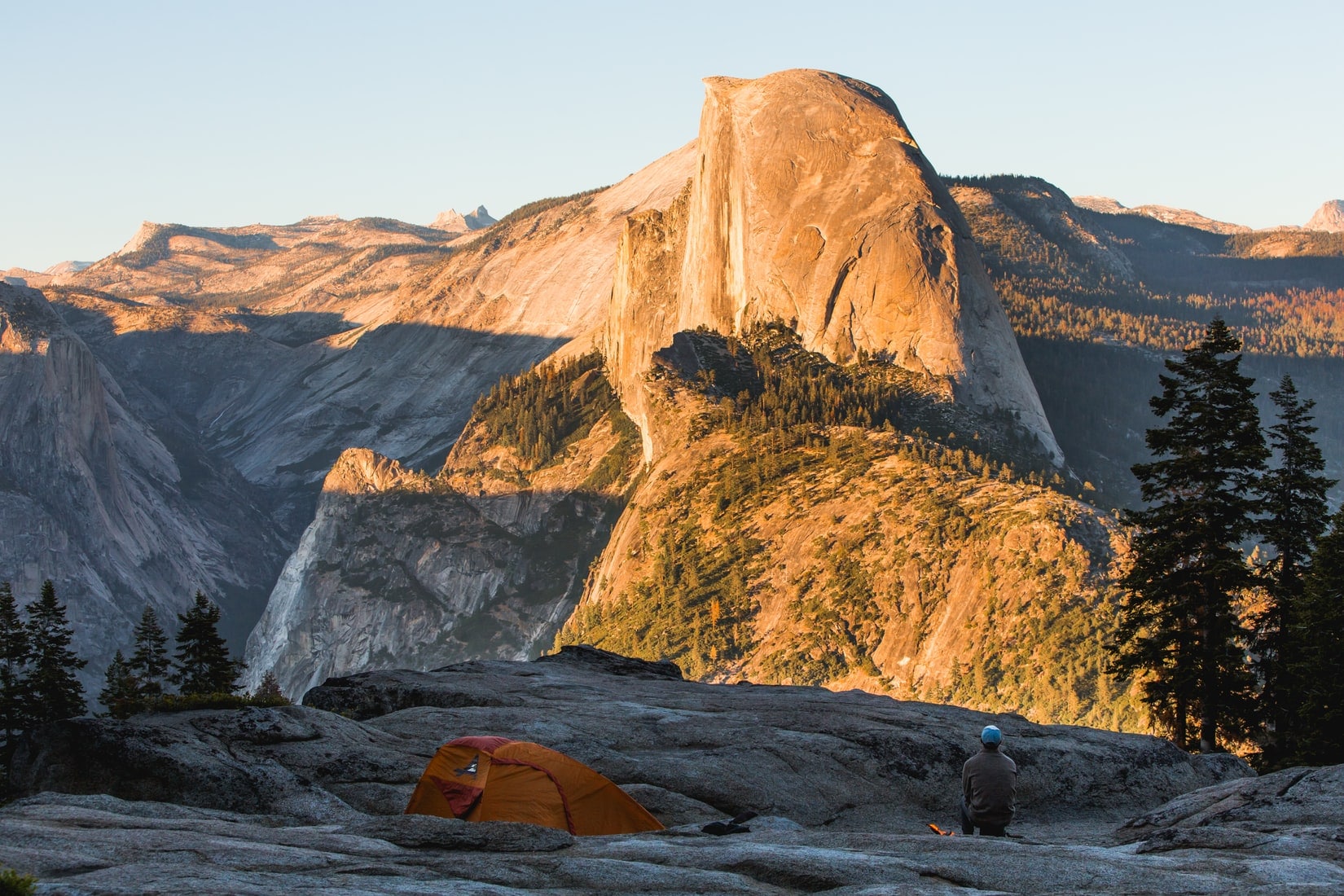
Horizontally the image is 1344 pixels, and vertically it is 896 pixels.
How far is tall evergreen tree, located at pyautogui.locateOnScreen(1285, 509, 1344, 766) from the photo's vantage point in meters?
39.8

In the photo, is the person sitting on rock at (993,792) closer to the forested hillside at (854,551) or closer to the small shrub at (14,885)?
the small shrub at (14,885)

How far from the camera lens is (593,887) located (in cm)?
2038

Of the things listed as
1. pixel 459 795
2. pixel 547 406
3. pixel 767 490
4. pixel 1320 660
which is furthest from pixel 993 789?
pixel 547 406

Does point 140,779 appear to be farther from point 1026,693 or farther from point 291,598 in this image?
point 291,598

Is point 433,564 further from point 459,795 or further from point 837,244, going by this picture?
point 459,795

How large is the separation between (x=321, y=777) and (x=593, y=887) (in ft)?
39.3

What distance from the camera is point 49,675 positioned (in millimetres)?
59781

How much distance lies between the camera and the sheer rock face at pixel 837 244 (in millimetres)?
138500

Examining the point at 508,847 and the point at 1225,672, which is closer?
the point at 508,847

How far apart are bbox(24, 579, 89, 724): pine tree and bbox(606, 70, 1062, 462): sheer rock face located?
89257 mm

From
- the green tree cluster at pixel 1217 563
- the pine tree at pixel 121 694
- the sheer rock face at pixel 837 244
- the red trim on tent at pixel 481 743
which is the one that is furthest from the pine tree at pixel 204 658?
the sheer rock face at pixel 837 244

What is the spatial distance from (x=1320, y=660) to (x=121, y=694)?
46.5 metres

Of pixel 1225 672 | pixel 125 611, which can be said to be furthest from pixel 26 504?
pixel 1225 672

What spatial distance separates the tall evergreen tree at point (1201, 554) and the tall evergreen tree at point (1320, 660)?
6.90 ft
